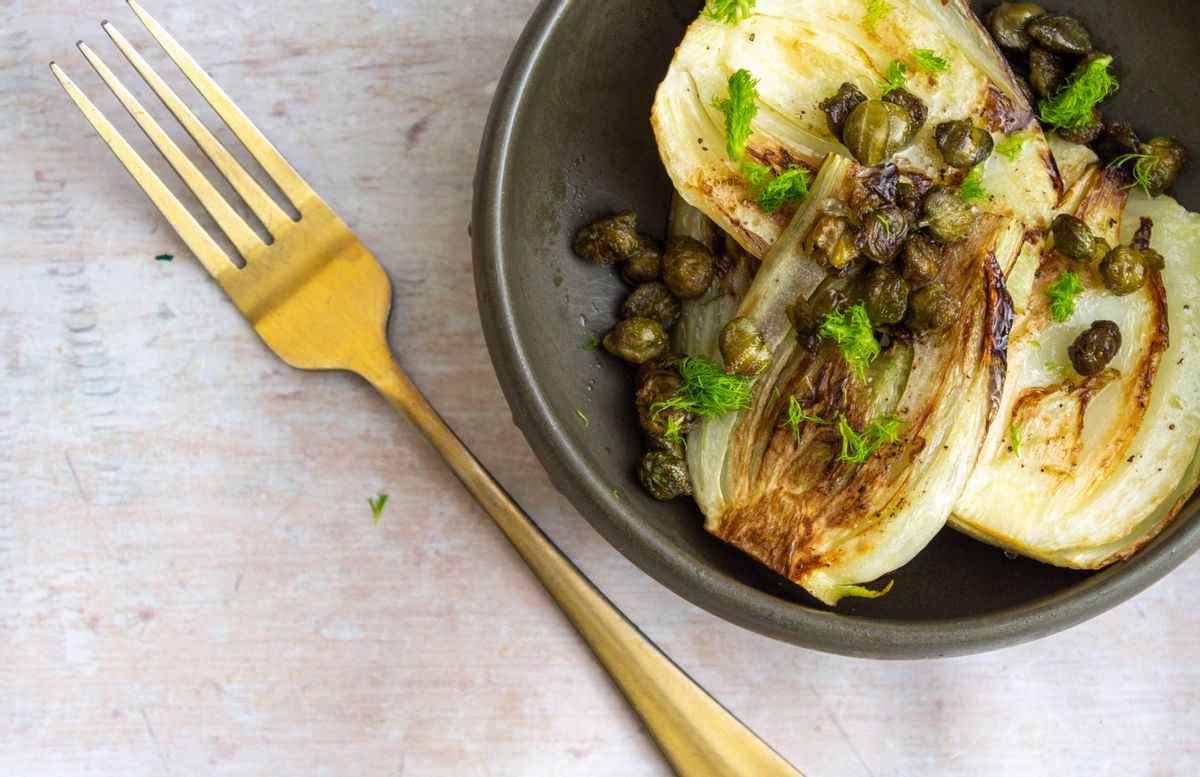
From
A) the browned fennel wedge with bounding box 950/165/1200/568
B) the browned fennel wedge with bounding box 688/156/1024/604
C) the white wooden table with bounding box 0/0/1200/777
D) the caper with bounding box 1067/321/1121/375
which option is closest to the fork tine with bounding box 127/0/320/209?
the white wooden table with bounding box 0/0/1200/777

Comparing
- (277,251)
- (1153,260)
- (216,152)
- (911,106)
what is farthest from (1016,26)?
(216,152)

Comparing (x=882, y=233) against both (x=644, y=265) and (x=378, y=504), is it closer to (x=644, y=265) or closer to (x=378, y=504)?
(x=644, y=265)

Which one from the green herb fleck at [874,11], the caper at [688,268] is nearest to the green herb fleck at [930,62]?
the green herb fleck at [874,11]

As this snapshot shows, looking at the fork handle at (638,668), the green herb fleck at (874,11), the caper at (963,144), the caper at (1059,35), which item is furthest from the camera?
the fork handle at (638,668)

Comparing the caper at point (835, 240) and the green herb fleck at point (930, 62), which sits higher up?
the green herb fleck at point (930, 62)

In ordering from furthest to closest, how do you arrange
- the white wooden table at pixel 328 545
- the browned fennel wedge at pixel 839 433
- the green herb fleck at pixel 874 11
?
the white wooden table at pixel 328 545, the green herb fleck at pixel 874 11, the browned fennel wedge at pixel 839 433

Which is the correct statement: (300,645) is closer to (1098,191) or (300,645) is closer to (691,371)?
(691,371)

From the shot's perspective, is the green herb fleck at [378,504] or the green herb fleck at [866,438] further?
the green herb fleck at [378,504]

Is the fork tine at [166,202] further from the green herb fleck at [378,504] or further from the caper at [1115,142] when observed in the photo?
the caper at [1115,142]
